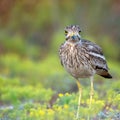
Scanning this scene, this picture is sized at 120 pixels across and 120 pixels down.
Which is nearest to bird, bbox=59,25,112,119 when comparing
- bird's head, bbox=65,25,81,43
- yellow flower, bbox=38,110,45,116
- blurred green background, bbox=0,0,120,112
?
bird's head, bbox=65,25,81,43

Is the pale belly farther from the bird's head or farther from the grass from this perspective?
the bird's head

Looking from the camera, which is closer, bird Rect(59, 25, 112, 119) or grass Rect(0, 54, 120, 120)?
grass Rect(0, 54, 120, 120)

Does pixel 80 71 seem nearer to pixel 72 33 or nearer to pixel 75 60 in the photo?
pixel 75 60

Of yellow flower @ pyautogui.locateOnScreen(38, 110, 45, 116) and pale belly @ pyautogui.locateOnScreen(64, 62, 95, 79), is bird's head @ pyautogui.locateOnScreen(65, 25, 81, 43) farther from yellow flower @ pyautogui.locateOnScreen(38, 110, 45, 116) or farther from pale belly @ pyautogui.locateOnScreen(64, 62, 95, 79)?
yellow flower @ pyautogui.locateOnScreen(38, 110, 45, 116)

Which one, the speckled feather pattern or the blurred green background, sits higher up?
the blurred green background

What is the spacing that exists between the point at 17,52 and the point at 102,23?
376cm

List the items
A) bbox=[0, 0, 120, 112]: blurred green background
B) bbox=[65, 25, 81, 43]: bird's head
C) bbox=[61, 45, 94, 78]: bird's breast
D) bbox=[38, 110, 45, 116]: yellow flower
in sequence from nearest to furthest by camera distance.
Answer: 1. bbox=[38, 110, 45, 116]: yellow flower
2. bbox=[65, 25, 81, 43]: bird's head
3. bbox=[61, 45, 94, 78]: bird's breast
4. bbox=[0, 0, 120, 112]: blurred green background

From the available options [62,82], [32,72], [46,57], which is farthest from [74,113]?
[46,57]

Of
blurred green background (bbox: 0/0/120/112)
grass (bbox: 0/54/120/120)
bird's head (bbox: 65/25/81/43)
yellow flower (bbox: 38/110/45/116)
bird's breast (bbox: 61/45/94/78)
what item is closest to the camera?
yellow flower (bbox: 38/110/45/116)

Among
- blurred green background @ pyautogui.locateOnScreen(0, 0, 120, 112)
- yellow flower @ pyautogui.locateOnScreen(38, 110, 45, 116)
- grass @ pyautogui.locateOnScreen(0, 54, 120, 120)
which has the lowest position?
yellow flower @ pyautogui.locateOnScreen(38, 110, 45, 116)

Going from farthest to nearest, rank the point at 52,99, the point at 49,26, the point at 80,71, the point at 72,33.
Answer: the point at 49,26, the point at 52,99, the point at 80,71, the point at 72,33

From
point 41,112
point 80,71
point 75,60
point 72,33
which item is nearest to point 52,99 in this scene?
point 80,71

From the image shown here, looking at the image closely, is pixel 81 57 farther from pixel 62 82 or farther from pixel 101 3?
pixel 101 3

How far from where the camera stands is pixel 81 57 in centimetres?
1182
